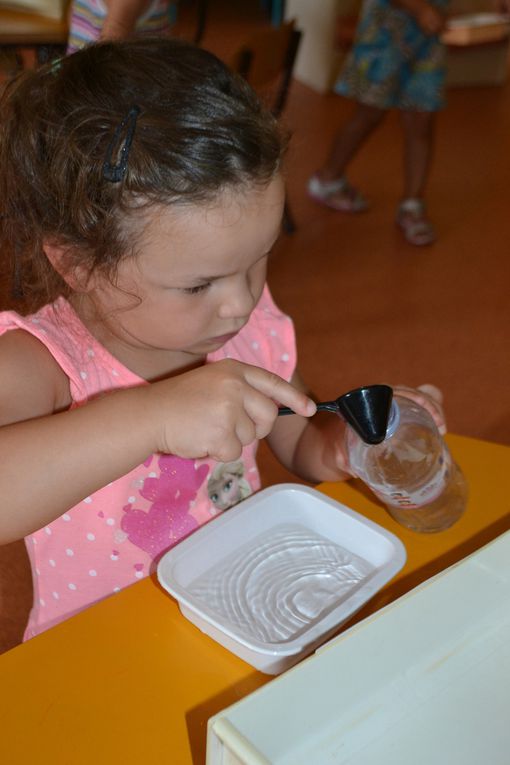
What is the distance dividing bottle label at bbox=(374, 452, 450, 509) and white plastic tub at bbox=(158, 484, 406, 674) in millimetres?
39

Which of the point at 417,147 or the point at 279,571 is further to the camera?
the point at 417,147

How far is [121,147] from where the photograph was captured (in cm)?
78

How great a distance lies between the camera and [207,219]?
78 cm

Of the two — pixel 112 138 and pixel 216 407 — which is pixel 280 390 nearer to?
pixel 216 407

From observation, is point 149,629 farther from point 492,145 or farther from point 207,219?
point 492,145

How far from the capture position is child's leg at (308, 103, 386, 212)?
3.00 m

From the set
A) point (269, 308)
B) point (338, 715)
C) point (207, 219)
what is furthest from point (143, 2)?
point (338, 715)

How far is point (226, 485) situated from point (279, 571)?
232 millimetres

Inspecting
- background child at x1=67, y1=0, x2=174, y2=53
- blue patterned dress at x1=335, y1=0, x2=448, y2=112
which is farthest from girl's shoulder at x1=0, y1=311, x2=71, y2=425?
blue patterned dress at x1=335, y1=0, x2=448, y2=112

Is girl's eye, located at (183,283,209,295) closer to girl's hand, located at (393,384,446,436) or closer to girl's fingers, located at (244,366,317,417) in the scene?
girl's fingers, located at (244,366,317,417)

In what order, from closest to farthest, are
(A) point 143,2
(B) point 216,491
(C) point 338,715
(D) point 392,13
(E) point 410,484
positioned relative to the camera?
(C) point 338,715 → (E) point 410,484 → (B) point 216,491 → (A) point 143,2 → (D) point 392,13

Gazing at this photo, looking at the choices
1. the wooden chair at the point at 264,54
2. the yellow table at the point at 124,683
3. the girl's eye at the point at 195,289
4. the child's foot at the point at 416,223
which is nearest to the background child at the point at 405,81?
the child's foot at the point at 416,223

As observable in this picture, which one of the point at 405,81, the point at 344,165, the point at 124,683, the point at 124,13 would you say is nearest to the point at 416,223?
the point at 344,165

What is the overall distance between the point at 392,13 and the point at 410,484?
7.52ft
